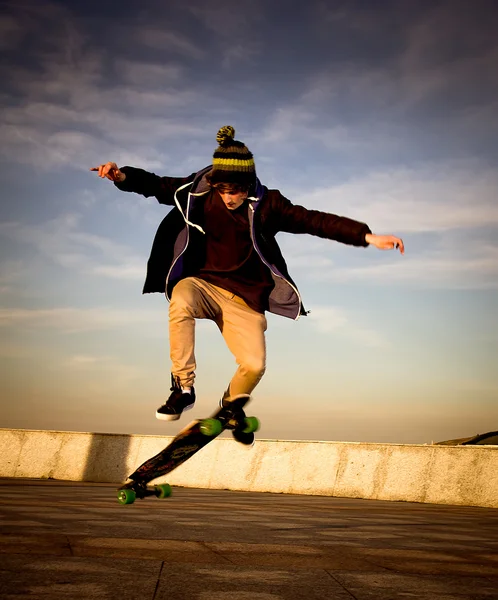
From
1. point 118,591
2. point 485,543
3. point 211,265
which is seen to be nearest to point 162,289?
point 211,265

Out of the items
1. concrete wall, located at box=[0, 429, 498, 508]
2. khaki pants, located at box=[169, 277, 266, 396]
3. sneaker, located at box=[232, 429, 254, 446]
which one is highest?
khaki pants, located at box=[169, 277, 266, 396]

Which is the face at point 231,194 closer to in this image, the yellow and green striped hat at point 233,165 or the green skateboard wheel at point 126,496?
the yellow and green striped hat at point 233,165

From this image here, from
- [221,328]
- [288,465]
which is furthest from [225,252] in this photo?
[288,465]

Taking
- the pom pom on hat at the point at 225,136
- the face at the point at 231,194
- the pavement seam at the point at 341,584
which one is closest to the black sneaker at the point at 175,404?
the face at the point at 231,194

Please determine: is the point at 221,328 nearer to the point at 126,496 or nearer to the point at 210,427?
the point at 210,427

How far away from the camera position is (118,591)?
3988 mm

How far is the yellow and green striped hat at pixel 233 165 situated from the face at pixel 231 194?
49 millimetres

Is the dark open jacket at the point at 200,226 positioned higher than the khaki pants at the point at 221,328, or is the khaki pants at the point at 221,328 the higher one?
the dark open jacket at the point at 200,226

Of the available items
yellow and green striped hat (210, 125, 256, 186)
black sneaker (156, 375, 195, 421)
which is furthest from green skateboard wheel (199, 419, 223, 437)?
yellow and green striped hat (210, 125, 256, 186)

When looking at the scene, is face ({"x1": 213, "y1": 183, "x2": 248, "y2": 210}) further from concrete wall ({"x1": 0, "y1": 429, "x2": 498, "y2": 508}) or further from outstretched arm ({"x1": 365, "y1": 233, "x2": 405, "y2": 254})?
concrete wall ({"x1": 0, "y1": 429, "x2": 498, "y2": 508})

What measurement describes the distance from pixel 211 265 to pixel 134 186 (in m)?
0.95

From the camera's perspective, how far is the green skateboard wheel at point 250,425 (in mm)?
6566

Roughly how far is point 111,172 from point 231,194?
1.02 meters

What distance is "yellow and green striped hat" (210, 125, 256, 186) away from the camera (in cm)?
614
